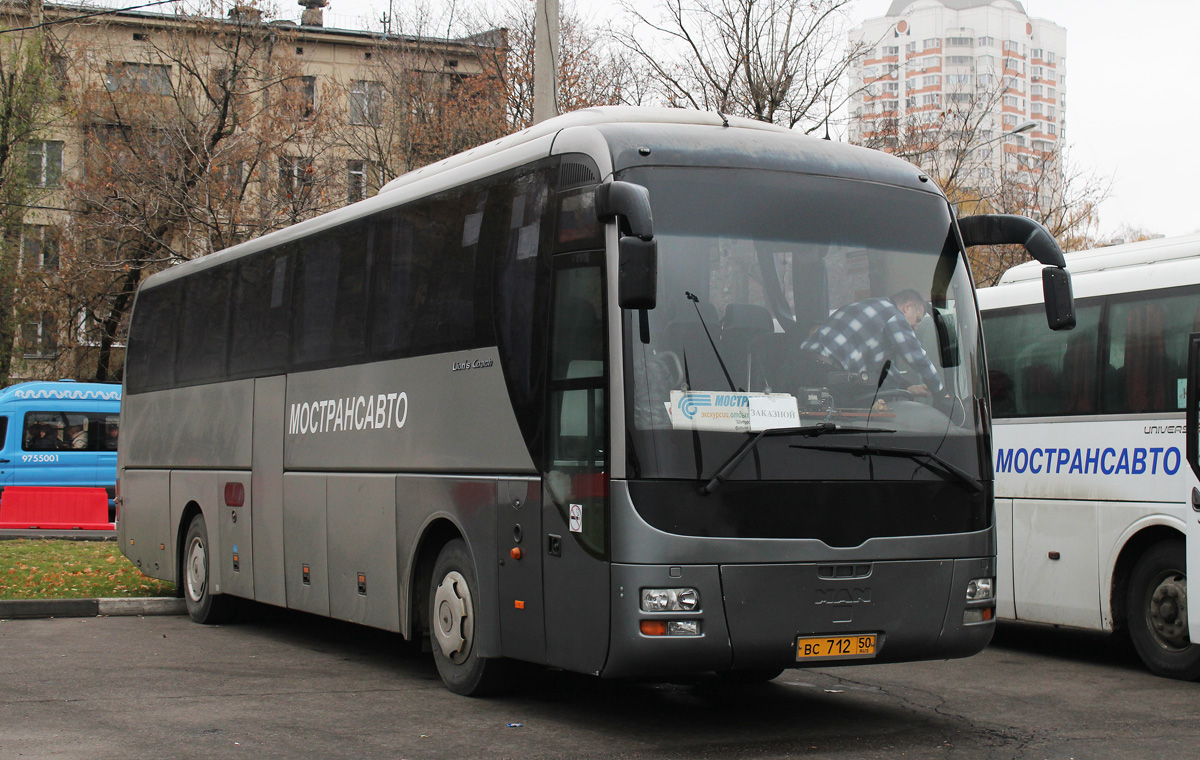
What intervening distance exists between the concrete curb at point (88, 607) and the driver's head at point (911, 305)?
360 inches

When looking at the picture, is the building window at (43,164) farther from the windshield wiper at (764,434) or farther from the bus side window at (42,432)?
the windshield wiper at (764,434)

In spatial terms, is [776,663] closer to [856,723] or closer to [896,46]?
[856,723]

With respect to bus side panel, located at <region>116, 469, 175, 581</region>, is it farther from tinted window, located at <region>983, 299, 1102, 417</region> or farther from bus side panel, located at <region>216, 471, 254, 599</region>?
tinted window, located at <region>983, 299, 1102, 417</region>

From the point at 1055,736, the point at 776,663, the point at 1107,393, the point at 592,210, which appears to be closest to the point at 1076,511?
Result: the point at 1107,393

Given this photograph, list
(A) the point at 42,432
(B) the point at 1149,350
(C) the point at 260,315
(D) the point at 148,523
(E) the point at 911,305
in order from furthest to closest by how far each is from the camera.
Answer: (A) the point at 42,432 < (D) the point at 148,523 < (C) the point at 260,315 < (B) the point at 1149,350 < (E) the point at 911,305

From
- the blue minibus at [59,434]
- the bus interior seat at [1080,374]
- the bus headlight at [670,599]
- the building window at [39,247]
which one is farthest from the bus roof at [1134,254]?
the building window at [39,247]

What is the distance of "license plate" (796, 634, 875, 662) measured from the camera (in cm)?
734

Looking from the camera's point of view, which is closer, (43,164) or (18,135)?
(18,135)

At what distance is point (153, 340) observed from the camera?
49.8 feet

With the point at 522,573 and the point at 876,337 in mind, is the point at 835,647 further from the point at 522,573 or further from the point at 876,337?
the point at 522,573

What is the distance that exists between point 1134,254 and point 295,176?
76.5 ft

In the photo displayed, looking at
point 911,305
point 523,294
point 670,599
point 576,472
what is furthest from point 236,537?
point 911,305

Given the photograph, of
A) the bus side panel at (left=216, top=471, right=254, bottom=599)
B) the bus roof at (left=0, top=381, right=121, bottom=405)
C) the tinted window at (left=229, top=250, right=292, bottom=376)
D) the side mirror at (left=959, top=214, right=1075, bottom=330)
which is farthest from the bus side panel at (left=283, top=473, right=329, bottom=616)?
the bus roof at (left=0, top=381, right=121, bottom=405)

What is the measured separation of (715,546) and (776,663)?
0.71 m
